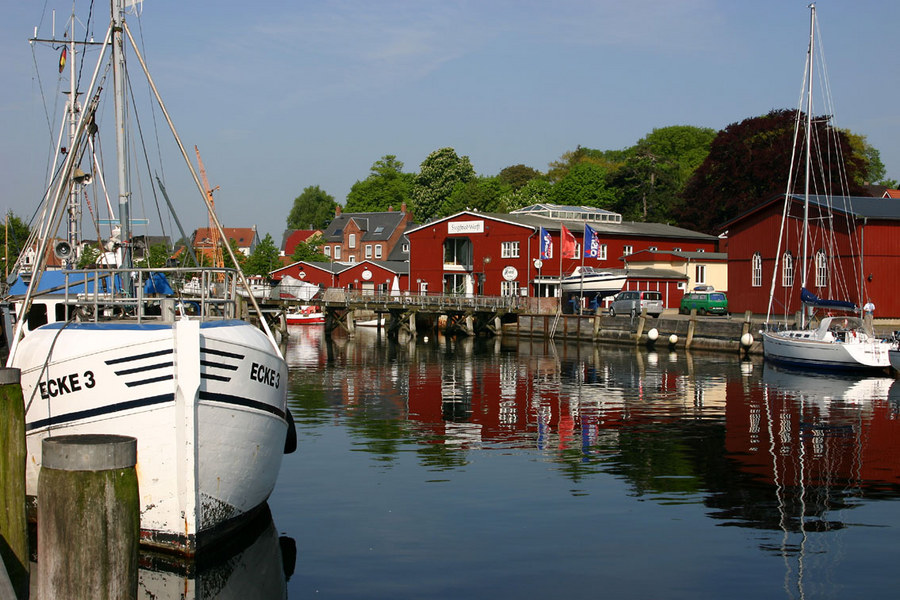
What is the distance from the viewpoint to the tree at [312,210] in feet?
505

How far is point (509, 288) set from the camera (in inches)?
2739

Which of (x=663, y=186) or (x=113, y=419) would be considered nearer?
(x=113, y=419)

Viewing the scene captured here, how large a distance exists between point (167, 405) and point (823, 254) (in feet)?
153

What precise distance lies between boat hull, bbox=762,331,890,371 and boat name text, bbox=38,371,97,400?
1283 inches

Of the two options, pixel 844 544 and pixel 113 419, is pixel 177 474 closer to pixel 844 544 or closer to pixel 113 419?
pixel 113 419

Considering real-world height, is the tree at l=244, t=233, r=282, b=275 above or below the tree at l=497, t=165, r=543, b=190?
below

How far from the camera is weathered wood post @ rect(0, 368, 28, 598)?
32.2 feet

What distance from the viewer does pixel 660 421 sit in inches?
981

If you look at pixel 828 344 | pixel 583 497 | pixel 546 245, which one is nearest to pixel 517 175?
pixel 546 245

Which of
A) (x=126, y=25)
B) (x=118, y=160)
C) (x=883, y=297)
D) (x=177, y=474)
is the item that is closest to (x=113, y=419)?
(x=177, y=474)

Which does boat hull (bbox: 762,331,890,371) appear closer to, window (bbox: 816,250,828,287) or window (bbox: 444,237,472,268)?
window (bbox: 816,250,828,287)

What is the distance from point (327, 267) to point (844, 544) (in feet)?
264

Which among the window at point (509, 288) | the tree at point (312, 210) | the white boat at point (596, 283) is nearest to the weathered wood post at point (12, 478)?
the white boat at point (596, 283)

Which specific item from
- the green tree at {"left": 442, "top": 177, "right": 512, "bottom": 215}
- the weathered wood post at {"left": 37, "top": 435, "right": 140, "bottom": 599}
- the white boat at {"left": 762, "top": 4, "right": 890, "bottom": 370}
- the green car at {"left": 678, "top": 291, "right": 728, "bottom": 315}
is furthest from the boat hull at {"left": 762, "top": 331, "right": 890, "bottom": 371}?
the green tree at {"left": 442, "top": 177, "right": 512, "bottom": 215}
